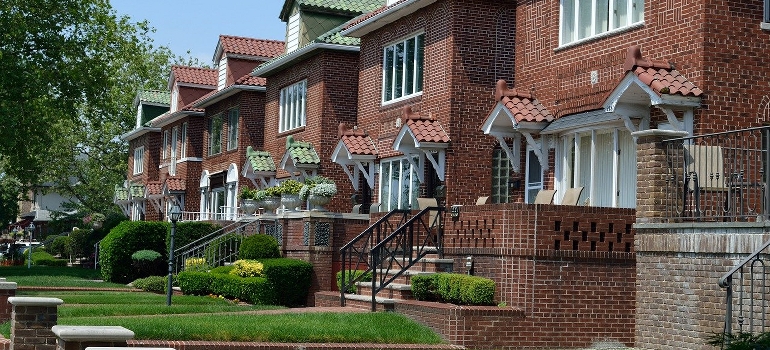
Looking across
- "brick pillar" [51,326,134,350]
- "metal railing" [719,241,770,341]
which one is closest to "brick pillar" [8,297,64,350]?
"brick pillar" [51,326,134,350]

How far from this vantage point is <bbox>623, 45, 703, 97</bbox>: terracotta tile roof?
18.3 meters

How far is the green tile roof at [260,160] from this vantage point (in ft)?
124

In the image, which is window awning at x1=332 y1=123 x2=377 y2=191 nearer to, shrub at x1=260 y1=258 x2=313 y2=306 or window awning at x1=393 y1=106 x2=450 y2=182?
window awning at x1=393 y1=106 x2=450 y2=182

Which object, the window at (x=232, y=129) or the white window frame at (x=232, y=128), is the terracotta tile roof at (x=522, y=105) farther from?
the window at (x=232, y=129)

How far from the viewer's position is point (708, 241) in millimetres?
15148

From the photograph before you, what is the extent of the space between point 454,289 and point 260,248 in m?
9.63

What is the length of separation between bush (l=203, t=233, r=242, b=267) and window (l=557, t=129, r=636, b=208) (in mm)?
11298

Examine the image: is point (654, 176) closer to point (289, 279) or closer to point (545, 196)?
point (545, 196)

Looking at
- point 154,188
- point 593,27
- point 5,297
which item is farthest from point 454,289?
point 154,188

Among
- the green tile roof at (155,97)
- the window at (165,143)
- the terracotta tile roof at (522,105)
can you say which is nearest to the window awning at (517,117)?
the terracotta tile roof at (522,105)

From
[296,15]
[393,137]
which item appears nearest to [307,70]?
[296,15]

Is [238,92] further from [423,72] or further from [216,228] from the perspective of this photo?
[423,72]

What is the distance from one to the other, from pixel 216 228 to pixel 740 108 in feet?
62.4

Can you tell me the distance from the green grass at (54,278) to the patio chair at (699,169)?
65.8 feet
